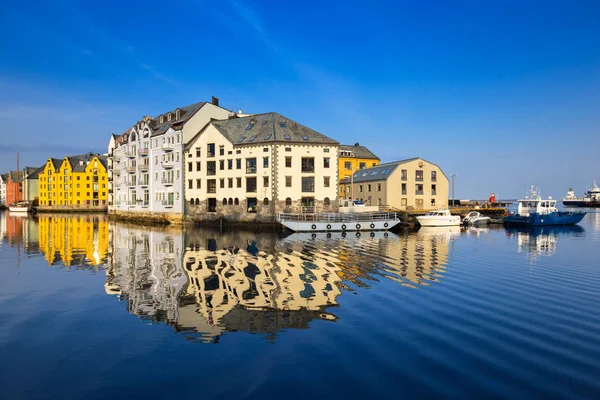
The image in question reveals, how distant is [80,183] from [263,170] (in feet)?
317

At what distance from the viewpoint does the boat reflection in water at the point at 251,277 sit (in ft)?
47.7

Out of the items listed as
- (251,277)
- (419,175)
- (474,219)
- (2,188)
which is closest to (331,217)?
(419,175)

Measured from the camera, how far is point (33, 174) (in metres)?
143

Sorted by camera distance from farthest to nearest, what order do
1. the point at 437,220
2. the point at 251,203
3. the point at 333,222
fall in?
the point at 437,220 → the point at 251,203 → the point at 333,222

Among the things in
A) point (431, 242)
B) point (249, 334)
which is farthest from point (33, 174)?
point (249, 334)

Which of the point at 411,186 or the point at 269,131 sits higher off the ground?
the point at 269,131

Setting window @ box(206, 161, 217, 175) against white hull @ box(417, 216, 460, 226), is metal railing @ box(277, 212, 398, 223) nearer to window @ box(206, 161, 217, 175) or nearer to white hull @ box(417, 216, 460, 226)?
white hull @ box(417, 216, 460, 226)

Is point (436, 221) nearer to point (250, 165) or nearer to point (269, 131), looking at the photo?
point (269, 131)

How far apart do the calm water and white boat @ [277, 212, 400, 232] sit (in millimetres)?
23973

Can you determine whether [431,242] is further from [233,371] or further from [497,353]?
[233,371]

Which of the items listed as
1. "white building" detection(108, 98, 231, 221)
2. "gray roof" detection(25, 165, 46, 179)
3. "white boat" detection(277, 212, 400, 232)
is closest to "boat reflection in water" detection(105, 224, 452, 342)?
"white boat" detection(277, 212, 400, 232)

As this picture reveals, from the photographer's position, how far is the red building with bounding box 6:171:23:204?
15475cm

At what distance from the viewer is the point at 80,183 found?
419ft

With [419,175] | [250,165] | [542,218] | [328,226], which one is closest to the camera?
[328,226]
